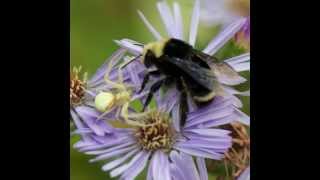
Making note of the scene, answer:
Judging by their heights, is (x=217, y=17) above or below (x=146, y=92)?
above

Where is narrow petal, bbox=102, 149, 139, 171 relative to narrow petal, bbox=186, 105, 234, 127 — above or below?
below

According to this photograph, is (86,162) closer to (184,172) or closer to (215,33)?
(184,172)

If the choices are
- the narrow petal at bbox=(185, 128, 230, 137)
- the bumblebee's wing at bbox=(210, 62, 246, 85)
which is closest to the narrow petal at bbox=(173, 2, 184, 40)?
the bumblebee's wing at bbox=(210, 62, 246, 85)

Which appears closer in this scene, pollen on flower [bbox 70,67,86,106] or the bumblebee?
the bumblebee

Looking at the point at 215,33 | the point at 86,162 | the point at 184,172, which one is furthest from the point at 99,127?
the point at 215,33

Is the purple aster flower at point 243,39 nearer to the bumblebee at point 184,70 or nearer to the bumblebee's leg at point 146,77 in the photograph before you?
the bumblebee at point 184,70

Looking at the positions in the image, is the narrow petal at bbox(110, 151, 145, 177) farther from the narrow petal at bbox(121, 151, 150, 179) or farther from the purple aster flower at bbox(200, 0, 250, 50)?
the purple aster flower at bbox(200, 0, 250, 50)

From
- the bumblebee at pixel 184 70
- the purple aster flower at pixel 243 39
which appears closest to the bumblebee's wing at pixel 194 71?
the bumblebee at pixel 184 70
